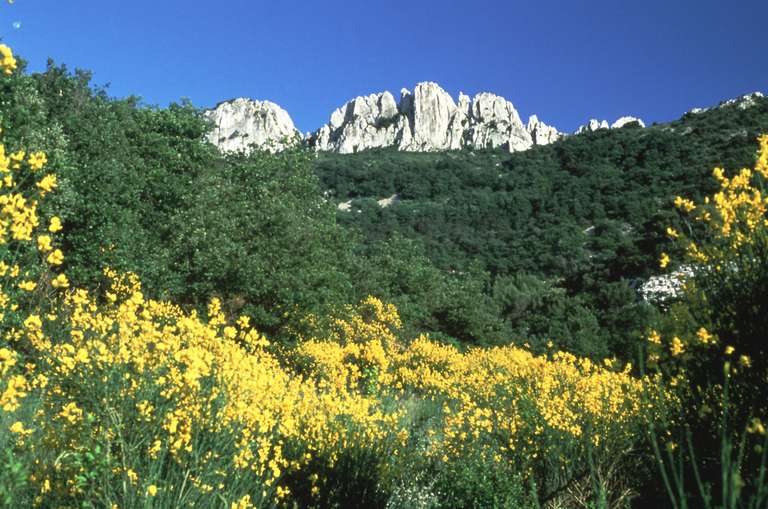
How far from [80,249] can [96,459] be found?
429 inches

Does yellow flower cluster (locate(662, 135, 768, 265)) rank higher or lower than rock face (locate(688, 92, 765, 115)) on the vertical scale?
lower

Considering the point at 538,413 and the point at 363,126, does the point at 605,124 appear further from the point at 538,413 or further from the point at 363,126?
the point at 538,413

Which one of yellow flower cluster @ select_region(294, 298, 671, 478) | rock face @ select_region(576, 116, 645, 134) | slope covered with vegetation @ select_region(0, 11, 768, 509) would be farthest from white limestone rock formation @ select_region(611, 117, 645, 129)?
yellow flower cluster @ select_region(294, 298, 671, 478)

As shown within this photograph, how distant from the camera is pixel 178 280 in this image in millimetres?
13594

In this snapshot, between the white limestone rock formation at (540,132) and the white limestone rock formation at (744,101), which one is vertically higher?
the white limestone rock formation at (540,132)

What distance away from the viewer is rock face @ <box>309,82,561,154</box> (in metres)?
86.7

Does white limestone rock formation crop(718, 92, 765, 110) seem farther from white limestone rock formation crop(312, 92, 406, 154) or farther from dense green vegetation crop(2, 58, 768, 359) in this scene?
white limestone rock formation crop(312, 92, 406, 154)

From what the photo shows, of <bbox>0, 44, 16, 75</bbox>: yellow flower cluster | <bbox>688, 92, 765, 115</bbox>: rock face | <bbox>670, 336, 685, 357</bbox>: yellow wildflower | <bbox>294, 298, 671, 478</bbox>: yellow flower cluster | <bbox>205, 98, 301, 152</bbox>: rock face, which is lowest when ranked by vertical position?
<bbox>294, 298, 671, 478</bbox>: yellow flower cluster

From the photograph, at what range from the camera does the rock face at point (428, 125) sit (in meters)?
86.7

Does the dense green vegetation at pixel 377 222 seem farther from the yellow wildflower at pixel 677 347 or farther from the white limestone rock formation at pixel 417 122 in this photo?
the white limestone rock formation at pixel 417 122

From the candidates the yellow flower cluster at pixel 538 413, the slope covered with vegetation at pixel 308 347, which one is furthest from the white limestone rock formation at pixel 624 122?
the yellow flower cluster at pixel 538 413

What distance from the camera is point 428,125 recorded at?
91.8 meters

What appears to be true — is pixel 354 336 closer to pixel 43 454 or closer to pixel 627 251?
pixel 43 454

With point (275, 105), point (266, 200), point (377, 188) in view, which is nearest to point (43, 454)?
point (266, 200)
